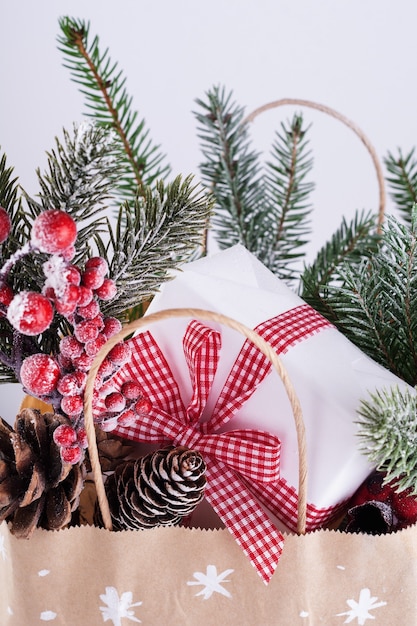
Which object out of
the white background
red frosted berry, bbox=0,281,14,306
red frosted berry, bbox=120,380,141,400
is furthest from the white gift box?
the white background

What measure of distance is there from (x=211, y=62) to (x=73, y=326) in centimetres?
120

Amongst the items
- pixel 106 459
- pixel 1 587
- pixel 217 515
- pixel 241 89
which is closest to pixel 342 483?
pixel 217 515

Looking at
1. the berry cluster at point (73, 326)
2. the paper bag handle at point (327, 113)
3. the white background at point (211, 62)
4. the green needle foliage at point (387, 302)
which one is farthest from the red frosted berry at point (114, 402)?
the white background at point (211, 62)

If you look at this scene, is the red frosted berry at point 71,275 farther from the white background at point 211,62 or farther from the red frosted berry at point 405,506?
the white background at point 211,62

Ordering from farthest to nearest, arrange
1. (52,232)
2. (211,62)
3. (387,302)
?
(211,62) → (387,302) → (52,232)

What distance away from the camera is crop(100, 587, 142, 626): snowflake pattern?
646 mm

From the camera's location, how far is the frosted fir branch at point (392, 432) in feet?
1.95

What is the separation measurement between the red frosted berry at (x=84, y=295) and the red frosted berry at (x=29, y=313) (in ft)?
0.09

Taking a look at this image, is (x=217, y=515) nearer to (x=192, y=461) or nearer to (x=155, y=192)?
(x=192, y=461)

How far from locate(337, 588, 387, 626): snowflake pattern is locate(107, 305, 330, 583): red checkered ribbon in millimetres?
100

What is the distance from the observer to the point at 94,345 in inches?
22.0

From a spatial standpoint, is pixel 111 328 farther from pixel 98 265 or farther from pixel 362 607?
pixel 362 607

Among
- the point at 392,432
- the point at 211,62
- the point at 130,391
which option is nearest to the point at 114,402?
the point at 130,391

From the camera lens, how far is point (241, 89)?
5.39ft
